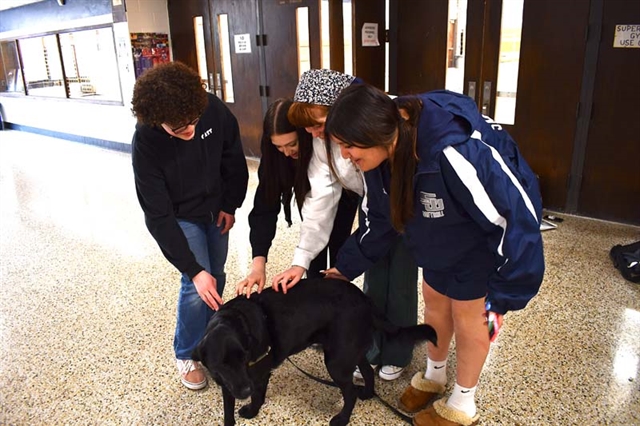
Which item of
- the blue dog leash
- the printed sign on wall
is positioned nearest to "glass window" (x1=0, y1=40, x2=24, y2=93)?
the blue dog leash

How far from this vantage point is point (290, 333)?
57.0 inches

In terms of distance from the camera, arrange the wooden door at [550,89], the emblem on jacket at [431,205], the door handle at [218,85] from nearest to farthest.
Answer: the emblem on jacket at [431,205], the wooden door at [550,89], the door handle at [218,85]

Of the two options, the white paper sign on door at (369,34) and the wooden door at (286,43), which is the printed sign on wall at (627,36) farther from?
the wooden door at (286,43)

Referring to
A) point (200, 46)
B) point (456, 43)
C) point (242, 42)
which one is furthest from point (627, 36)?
point (200, 46)

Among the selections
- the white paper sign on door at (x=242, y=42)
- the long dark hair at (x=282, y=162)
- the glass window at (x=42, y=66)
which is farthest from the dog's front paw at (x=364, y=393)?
the glass window at (x=42, y=66)

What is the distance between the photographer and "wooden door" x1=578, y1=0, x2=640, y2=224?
321 centimetres

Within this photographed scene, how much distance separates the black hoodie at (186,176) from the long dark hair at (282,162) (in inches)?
8.7

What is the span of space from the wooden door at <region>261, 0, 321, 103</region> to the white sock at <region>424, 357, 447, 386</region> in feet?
12.2

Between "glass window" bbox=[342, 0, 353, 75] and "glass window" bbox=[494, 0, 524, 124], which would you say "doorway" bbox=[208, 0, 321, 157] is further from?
"glass window" bbox=[494, 0, 524, 124]

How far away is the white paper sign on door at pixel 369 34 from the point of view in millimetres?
4254

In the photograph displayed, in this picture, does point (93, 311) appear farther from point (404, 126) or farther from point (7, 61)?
point (7, 61)

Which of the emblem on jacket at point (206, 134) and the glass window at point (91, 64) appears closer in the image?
the emblem on jacket at point (206, 134)

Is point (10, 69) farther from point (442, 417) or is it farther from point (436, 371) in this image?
point (442, 417)

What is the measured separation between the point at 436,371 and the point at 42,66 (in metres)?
8.56
